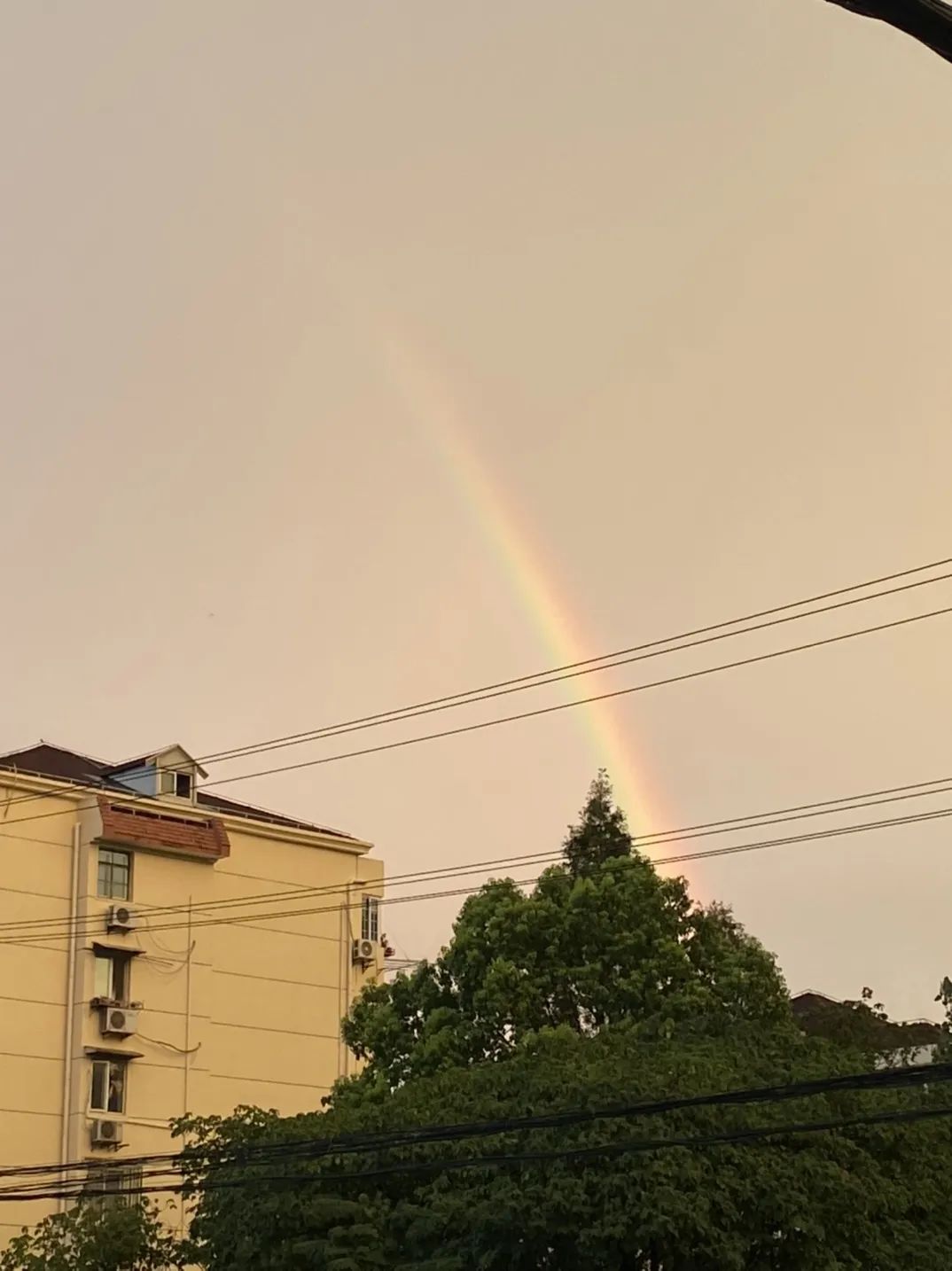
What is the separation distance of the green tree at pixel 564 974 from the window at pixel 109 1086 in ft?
25.6

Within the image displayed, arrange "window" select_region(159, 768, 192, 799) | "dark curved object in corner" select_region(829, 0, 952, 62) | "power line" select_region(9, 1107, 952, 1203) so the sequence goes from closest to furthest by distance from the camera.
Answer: "dark curved object in corner" select_region(829, 0, 952, 62) < "power line" select_region(9, 1107, 952, 1203) < "window" select_region(159, 768, 192, 799)

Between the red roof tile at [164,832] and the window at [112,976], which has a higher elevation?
the red roof tile at [164,832]

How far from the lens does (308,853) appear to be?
4106cm

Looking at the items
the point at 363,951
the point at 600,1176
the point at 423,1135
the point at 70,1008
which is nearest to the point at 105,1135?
the point at 70,1008

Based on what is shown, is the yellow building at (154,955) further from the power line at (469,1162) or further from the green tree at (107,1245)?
the power line at (469,1162)

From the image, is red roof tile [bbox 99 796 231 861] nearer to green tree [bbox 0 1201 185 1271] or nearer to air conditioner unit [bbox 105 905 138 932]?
air conditioner unit [bbox 105 905 138 932]

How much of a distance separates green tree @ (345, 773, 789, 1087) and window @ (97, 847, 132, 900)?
8.81 metres

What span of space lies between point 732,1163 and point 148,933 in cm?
2170

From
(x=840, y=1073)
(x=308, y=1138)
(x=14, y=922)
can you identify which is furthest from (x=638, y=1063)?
(x=14, y=922)

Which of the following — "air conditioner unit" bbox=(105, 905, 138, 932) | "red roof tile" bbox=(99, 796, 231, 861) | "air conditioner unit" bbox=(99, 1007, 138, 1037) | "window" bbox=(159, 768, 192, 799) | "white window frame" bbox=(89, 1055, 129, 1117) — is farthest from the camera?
"window" bbox=(159, 768, 192, 799)

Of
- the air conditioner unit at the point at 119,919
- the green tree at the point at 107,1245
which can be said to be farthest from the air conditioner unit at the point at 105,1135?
the green tree at the point at 107,1245

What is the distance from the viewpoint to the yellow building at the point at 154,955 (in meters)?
34.5

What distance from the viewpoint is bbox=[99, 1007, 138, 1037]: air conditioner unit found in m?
35.0

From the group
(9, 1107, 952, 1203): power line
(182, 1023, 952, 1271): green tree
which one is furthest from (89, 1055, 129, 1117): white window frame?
(9, 1107, 952, 1203): power line
